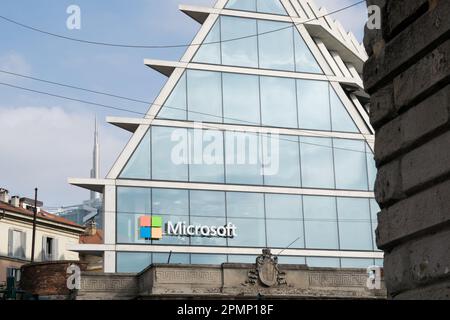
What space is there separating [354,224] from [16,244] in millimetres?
32356

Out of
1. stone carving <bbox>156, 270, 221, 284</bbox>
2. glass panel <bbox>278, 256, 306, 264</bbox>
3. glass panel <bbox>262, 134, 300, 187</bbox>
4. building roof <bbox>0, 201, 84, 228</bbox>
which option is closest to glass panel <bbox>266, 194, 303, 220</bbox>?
glass panel <bbox>262, 134, 300, 187</bbox>

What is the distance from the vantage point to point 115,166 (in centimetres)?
4831

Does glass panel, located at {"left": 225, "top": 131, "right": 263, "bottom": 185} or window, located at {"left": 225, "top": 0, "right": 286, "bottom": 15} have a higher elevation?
window, located at {"left": 225, "top": 0, "right": 286, "bottom": 15}

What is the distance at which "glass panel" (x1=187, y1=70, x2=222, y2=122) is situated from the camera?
163ft

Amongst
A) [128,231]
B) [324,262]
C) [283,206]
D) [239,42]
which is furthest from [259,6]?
[128,231]

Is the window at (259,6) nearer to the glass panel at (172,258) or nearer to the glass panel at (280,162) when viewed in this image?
the glass panel at (280,162)

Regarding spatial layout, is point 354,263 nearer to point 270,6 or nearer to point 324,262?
point 324,262

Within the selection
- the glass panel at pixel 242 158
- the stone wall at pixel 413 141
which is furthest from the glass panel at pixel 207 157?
the stone wall at pixel 413 141

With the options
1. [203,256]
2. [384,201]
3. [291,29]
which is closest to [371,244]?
[203,256]

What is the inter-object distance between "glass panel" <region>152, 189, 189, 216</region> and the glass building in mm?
56

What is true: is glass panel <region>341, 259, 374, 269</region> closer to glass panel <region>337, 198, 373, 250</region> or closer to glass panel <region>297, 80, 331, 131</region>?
glass panel <region>337, 198, 373, 250</region>

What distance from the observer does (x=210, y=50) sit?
51250 mm
